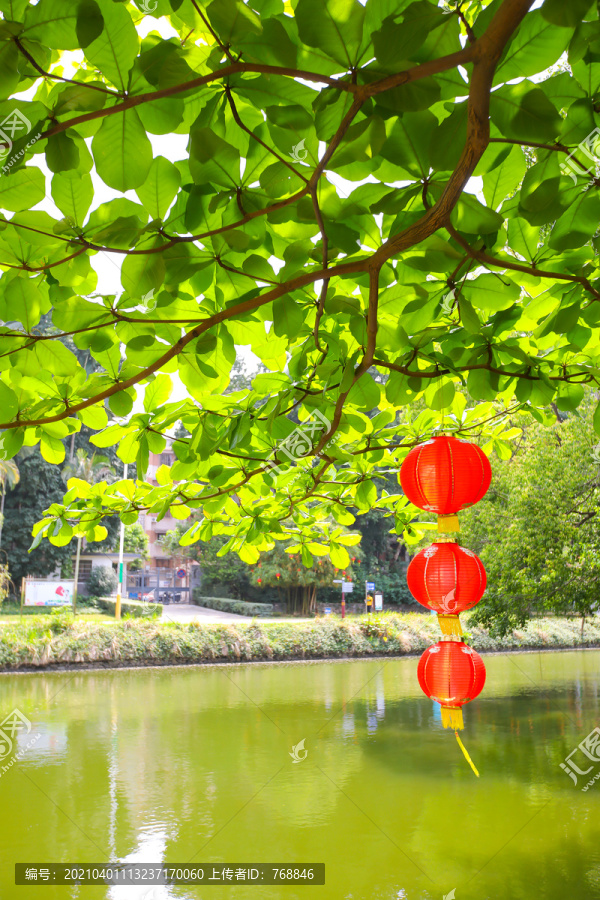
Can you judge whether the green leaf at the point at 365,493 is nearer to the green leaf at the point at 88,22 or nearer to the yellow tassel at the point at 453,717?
the yellow tassel at the point at 453,717

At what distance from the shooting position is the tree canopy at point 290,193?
68 cm

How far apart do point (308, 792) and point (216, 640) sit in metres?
6.63

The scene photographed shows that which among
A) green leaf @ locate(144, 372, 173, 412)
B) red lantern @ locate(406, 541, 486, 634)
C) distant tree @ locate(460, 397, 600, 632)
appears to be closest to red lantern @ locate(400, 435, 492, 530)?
red lantern @ locate(406, 541, 486, 634)

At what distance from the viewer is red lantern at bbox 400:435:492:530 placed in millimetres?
2258

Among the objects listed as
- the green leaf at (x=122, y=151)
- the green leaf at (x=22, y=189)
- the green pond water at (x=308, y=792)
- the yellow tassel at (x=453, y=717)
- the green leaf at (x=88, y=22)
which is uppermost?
the green leaf at (x=88, y=22)

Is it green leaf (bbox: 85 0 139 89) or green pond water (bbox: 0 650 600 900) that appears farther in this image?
green pond water (bbox: 0 650 600 900)

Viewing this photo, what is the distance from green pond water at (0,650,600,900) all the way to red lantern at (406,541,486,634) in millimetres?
1747

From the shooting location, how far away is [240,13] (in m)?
0.64

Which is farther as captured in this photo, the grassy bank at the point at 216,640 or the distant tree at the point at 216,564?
the distant tree at the point at 216,564

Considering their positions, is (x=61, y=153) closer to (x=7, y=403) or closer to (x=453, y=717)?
(x=7, y=403)

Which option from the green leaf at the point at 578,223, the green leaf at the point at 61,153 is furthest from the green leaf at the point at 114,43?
the green leaf at the point at 578,223

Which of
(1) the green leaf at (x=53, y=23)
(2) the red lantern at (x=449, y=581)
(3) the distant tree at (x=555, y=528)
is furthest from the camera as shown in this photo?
(3) the distant tree at (x=555, y=528)

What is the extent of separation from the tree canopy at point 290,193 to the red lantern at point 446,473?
566 mm

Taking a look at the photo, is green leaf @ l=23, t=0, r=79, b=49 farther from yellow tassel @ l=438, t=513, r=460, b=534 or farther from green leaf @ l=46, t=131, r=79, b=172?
yellow tassel @ l=438, t=513, r=460, b=534
